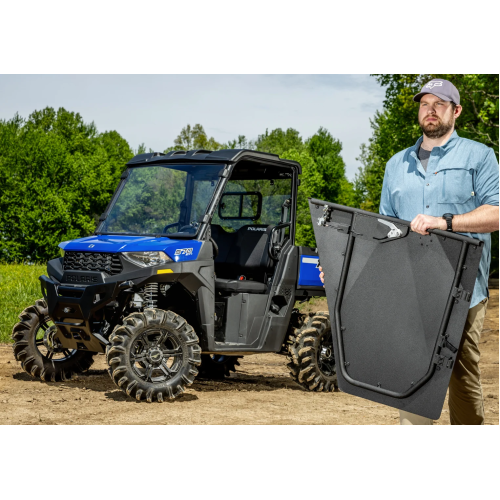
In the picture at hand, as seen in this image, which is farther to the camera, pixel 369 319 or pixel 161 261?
pixel 161 261

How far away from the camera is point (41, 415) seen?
22.5ft

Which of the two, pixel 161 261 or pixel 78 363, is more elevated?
pixel 161 261

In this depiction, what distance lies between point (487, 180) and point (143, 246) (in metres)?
4.08

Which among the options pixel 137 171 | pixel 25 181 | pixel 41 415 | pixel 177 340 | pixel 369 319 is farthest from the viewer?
pixel 25 181

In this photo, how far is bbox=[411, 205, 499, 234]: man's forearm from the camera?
149 inches

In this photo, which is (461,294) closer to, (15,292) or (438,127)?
(438,127)

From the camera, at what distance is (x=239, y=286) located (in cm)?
806

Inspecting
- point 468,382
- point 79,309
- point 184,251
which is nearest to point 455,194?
point 468,382

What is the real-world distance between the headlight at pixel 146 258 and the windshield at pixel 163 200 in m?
0.39

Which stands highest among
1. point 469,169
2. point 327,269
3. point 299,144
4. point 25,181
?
Result: point 299,144

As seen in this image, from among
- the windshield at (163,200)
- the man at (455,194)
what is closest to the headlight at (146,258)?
the windshield at (163,200)

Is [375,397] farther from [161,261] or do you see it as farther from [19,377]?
[19,377]

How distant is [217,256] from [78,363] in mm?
1983

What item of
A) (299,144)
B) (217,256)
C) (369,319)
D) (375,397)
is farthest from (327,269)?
(299,144)
